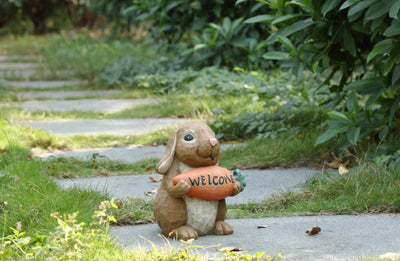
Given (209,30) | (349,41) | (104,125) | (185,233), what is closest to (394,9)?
(349,41)

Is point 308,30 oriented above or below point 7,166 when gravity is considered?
above

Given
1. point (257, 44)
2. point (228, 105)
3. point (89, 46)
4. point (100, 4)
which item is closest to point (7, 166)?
point (228, 105)

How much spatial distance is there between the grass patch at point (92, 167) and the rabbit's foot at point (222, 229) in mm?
1632

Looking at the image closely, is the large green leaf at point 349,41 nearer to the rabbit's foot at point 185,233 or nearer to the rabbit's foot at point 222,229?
the rabbit's foot at point 222,229

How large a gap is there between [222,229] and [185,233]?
21cm

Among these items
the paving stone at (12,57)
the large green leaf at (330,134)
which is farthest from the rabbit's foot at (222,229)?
the paving stone at (12,57)

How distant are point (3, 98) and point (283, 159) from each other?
14.7ft

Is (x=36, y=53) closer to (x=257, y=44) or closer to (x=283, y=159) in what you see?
(x=257, y=44)

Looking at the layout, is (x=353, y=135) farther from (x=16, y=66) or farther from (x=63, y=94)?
(x=16, y=66)

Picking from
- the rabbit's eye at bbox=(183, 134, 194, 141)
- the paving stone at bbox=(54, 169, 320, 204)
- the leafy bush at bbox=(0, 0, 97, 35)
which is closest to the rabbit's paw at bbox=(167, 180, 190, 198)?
the rabbit's eye at bbox=(183, 134, 194, 141)

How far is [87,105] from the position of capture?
7457 millimetres

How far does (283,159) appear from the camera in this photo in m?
4.59

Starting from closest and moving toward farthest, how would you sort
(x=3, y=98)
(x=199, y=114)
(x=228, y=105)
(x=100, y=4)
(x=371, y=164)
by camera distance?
(x=371, y=164) < (x=199, y=114) < (x=228, y=105) < (x=3, y=98) < (x=100, y=4)

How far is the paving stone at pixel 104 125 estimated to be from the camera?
5.93 meters
